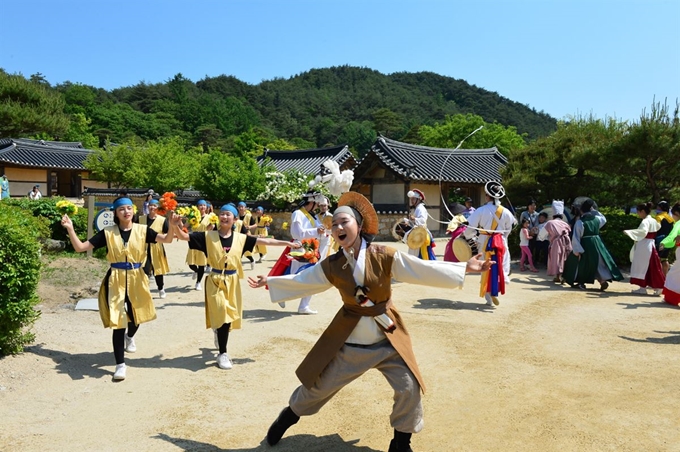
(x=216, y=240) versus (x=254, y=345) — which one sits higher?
(x=216, y=240)

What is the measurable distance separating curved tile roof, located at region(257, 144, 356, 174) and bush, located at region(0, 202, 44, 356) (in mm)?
25048

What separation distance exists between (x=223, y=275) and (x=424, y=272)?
2.81m

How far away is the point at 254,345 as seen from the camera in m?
6.70

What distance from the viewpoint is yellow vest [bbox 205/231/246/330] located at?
574cm

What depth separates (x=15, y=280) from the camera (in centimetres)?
543

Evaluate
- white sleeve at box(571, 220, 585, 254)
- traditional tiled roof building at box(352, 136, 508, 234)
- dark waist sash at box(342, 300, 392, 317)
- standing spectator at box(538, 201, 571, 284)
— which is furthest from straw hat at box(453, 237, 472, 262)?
traditional tiled roof building at box(352, 136, 508, 234)

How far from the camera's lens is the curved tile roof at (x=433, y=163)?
24.1m

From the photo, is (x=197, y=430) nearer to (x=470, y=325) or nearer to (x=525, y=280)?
(x=470, y=325)

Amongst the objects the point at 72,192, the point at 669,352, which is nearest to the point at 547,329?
the point at 669,352

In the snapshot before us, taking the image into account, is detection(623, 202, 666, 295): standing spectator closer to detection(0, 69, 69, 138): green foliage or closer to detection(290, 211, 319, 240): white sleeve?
detection(290, 211, 319, 240): white sleeve

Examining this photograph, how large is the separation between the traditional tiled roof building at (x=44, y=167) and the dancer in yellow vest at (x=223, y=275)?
28602 mm

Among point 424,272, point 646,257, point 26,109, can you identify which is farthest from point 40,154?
point 424,272

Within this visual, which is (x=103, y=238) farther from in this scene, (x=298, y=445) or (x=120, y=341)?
(x=298, y=445)

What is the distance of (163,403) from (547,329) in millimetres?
5299
